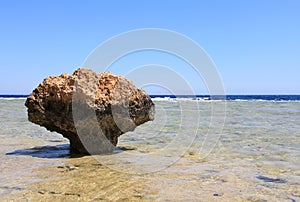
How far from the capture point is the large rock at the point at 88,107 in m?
6.27

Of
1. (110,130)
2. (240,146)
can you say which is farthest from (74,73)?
(240,146)

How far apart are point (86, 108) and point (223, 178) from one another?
286cm

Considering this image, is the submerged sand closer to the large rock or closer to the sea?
the sea

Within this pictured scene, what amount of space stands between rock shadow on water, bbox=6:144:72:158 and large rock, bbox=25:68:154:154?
0.30 metres

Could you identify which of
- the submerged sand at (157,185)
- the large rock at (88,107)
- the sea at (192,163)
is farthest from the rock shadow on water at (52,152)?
the submerged sand at (157,185)

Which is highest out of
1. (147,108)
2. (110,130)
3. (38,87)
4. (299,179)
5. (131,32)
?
(131,32)

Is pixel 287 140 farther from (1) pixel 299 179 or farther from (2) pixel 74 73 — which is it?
(2) pixel 74 73

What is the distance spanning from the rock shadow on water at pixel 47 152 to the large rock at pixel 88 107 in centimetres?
30

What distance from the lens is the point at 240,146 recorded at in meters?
7.77

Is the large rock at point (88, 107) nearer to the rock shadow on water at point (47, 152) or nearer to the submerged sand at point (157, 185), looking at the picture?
the rock shadow on water at point (47, 152)

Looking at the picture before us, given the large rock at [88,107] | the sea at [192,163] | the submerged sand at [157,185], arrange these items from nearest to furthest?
the submerged sand at [157,185], the sea at [192,163], the large rock at [88,107]

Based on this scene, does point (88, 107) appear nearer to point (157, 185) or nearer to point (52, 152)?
point (52, 152)

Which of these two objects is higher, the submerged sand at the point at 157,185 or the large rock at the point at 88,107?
the large rock at the point at 88,107

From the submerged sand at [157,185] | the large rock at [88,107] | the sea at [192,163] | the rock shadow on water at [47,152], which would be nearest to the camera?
the submerged sand at [157,185]
